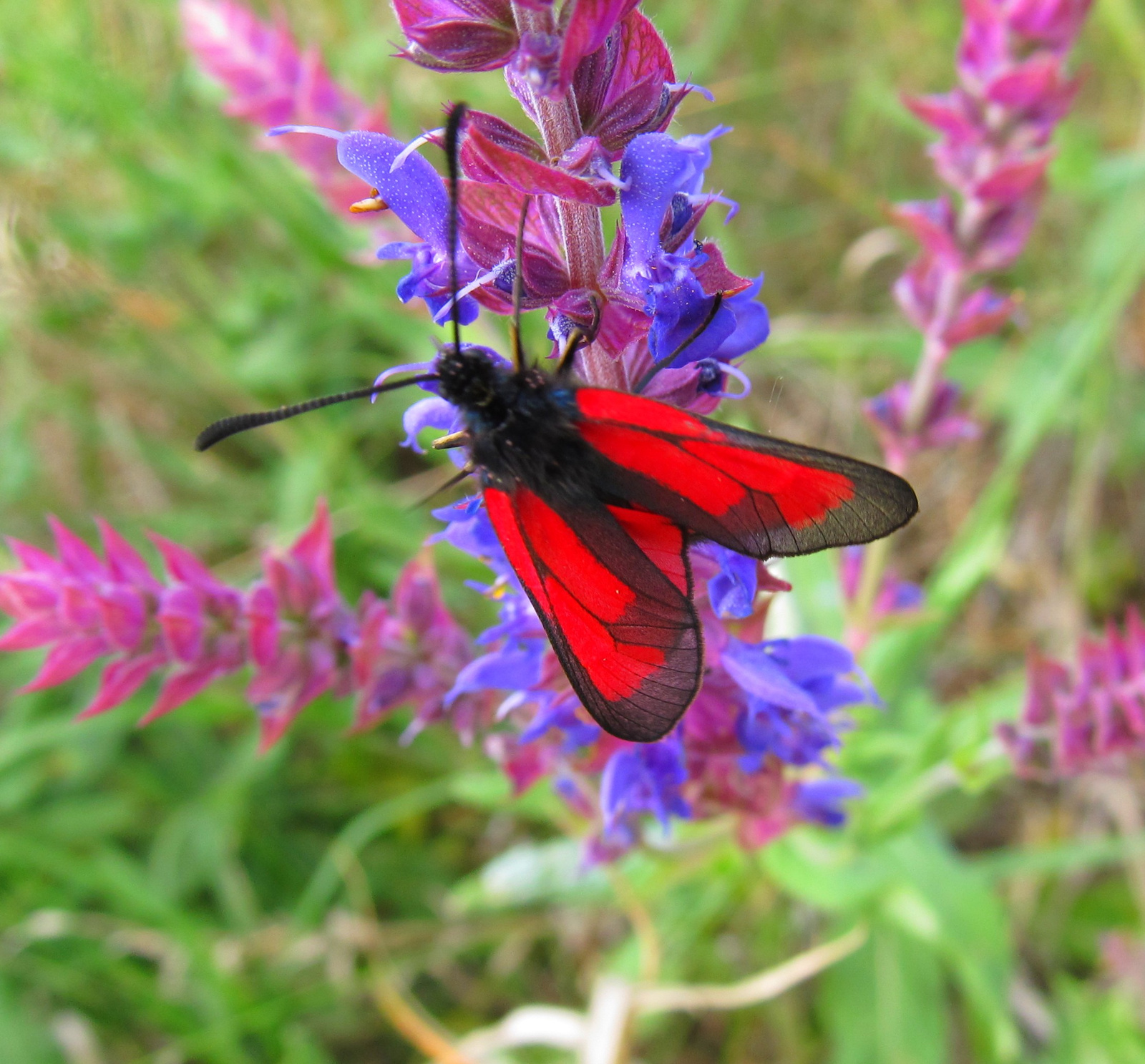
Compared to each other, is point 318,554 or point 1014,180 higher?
point 1014,180

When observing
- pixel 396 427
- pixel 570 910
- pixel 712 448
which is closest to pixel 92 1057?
pixel 570 910

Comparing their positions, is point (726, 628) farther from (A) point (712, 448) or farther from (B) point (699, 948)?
(B) point (699, 948)

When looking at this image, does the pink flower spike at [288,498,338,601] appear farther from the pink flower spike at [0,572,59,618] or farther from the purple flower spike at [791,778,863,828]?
the purple flower spike at [791,778,863,828]

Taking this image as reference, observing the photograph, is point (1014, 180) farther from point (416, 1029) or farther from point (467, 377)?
point (416, 1029)

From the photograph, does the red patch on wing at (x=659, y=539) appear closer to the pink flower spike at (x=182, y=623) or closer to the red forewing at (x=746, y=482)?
the red forewing at (x=746, y=482)

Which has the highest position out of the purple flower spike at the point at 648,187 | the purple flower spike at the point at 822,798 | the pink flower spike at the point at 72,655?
the purple flower spike at the point at 648,187

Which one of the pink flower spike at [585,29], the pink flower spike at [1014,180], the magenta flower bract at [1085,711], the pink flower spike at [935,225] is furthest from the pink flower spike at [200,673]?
the pink flower spike at [1014,180]

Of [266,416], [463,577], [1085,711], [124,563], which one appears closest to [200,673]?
[124,563]
